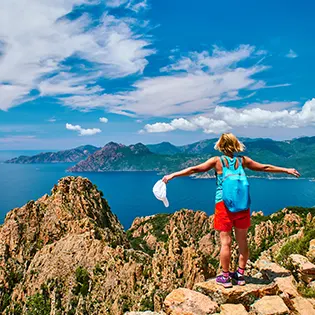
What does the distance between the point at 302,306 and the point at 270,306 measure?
1457 millimetres

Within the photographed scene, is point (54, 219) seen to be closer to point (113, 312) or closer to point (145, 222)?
point (113, 312)

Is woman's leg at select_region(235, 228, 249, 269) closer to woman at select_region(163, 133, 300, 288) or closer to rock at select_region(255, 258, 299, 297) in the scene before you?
woman at select_region(163, 133, 300, 288)

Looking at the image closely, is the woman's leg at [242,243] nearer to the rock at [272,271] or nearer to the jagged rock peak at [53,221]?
the rock at [272,271]

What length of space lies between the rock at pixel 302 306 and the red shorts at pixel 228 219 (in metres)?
2.53

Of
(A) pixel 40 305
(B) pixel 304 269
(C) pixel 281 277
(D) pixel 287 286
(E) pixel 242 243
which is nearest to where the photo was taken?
(E) pixel 242 243

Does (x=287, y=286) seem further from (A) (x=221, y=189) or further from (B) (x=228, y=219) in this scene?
(A) (x=221, y=189)

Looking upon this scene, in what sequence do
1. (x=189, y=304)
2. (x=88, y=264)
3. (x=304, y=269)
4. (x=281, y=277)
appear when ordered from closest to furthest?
1. (x=189, y=304)
2. (x=281, y=277)
3. (x=304, y=269)
4. (x=88, y=264)

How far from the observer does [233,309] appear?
7418 millimetres

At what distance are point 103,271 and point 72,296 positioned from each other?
13.5 ft

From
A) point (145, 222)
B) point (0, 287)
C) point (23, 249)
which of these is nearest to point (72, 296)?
point (0, 287)

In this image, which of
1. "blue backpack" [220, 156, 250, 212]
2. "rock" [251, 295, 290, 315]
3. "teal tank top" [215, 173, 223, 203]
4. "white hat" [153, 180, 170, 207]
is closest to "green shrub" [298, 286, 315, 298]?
"rock" [251, 295, 290, 315]

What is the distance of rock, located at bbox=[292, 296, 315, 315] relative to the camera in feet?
25.5

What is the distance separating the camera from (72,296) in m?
32.9

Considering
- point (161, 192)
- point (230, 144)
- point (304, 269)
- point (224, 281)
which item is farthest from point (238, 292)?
point (230, 144)
